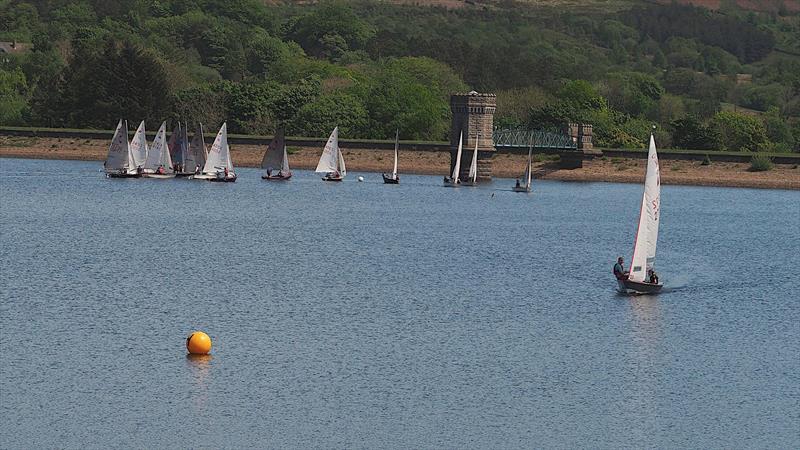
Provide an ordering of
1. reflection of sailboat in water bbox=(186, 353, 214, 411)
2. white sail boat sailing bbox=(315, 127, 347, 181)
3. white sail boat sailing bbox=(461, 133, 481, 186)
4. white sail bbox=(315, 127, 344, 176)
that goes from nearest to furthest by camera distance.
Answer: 1. reflection of sailboat in water bbox=(186, 353, 214, 411)
2. white sail boat sailing bbox=(315, 127, 347, 181)
3. white sail bbox=(315, 127, 344, 176)
4. white sail boat sailing bbox=(461, 133, 481, 186)

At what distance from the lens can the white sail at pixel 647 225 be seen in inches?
2842

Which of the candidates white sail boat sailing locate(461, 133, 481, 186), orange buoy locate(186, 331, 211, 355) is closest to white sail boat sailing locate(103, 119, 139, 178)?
white sail boat sailing locate(461, 133, 481, 186)

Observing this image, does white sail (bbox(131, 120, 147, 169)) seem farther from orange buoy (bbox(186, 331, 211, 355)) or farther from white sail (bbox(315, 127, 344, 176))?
orange buoy (bbox(186, 331, 211, 355))

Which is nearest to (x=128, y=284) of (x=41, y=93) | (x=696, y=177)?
(x=696, y=177)

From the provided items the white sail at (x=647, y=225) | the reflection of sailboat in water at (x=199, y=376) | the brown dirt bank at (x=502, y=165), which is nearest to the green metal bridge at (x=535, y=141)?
the brown dirt bank at (x=502, y=165)

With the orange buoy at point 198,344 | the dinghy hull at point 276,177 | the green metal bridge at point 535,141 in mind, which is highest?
the green metal bridge at point 535,141

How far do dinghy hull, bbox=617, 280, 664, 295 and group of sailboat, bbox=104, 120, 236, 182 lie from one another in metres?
75.0

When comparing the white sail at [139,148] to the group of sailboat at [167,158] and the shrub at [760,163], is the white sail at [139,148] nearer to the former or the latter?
the group of sailboat at [167,158]

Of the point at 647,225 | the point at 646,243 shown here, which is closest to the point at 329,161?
the point at 647,225

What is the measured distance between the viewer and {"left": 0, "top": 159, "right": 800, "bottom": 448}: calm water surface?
151 ft

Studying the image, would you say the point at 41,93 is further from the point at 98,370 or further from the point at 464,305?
the point at 98,370

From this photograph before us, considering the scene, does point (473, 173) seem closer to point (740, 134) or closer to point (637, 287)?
point (740, 134)

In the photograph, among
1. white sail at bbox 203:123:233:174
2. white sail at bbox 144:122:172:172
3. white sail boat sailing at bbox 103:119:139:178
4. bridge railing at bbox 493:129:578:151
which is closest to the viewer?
white sail at bbox 203:123:233:174

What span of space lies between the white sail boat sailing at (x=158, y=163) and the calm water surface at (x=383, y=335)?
127 feet
